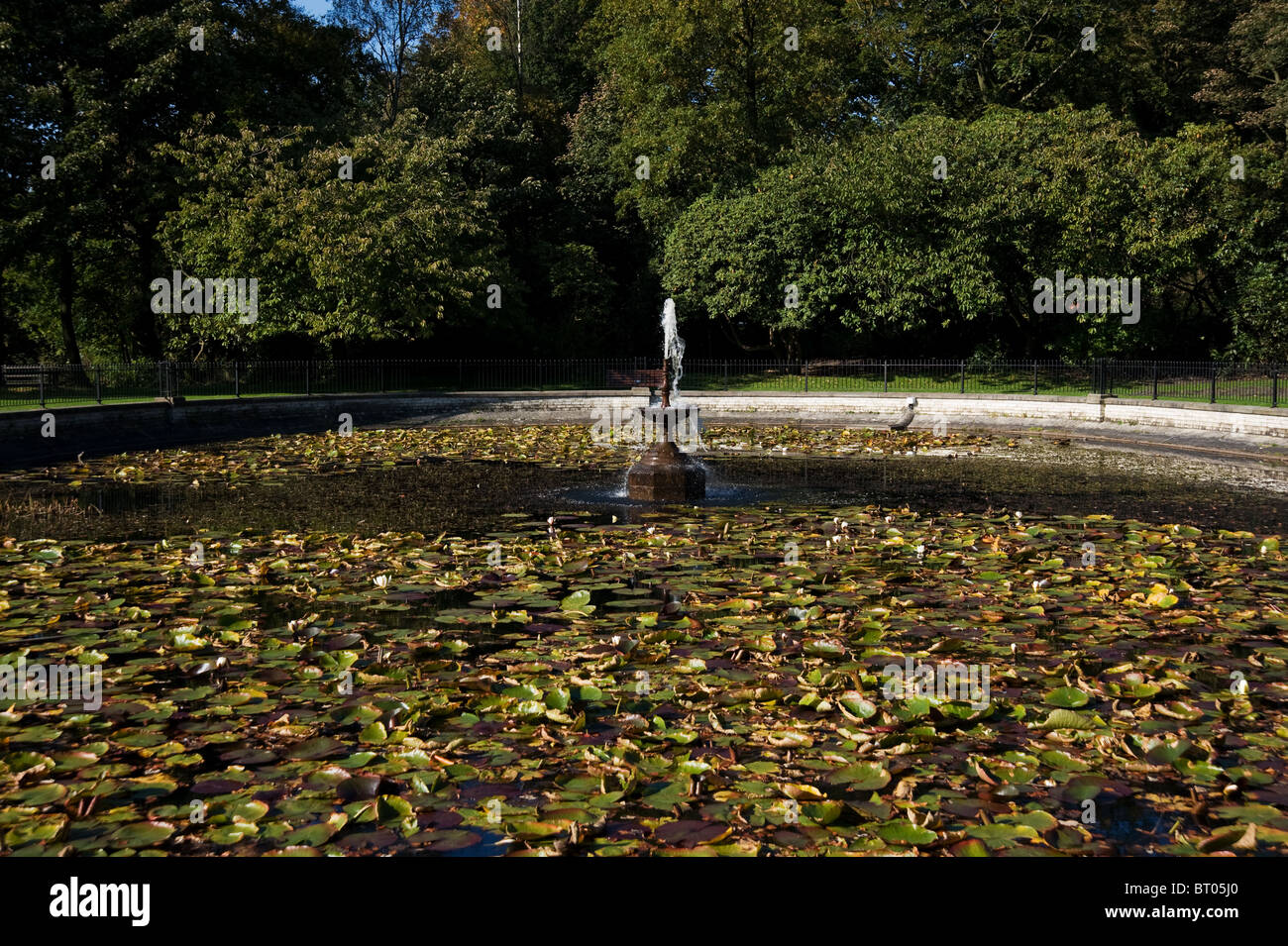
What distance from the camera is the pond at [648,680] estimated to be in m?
4.61

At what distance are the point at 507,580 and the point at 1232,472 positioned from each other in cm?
1408

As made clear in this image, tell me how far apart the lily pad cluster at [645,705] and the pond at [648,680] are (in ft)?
0.09

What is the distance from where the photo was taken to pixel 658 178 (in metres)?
41.2

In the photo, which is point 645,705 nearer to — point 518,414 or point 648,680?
point 648,680

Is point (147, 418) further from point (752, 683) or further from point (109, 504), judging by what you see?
point (752, 683)

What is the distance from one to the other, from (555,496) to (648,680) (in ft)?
27.0

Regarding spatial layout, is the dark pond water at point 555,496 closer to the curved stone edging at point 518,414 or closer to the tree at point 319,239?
the curved stone edging at point 518,414

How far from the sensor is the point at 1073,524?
1220 cm

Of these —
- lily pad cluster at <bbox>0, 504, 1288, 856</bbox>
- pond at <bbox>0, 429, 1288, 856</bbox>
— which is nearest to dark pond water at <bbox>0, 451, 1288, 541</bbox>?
pond at <bbox>0, 429, 1288, 856</bbox>

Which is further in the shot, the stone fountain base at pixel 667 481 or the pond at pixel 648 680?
the stone fountain base at pixel 667 481

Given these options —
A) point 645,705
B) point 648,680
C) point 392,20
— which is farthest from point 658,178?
point 645,705

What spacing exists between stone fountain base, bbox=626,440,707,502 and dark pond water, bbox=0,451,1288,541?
296 millimetres

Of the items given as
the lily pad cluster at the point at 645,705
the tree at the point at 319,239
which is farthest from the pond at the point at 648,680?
the tree at the point at 319,239
